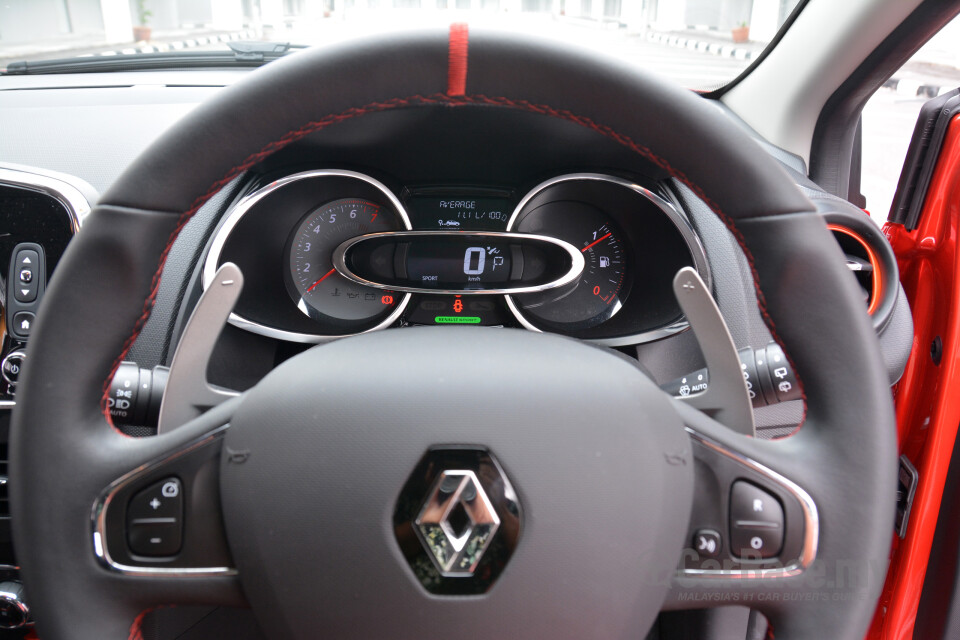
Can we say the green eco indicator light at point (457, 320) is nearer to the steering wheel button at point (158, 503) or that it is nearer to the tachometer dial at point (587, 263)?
the tachometer dial at point (587, 263)

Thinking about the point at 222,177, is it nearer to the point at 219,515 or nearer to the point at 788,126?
the point at 219,515

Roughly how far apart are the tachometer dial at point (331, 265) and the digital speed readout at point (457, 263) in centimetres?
9

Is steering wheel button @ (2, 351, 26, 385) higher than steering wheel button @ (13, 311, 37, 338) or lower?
lower

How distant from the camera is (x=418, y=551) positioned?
733 mm

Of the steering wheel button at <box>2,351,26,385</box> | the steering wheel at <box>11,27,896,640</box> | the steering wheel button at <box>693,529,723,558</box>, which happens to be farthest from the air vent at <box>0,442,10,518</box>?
the steering wheel button at <box>693,529,723,558</box>

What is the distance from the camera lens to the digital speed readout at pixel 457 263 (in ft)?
6.22

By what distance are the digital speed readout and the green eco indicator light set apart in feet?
0.29

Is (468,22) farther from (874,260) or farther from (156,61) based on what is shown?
(156,61)

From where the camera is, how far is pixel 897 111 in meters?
2.07

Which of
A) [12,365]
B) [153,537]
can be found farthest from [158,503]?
[12,365]

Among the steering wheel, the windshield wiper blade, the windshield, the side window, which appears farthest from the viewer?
the windshield wiper blade

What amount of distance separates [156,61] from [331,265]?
94cm

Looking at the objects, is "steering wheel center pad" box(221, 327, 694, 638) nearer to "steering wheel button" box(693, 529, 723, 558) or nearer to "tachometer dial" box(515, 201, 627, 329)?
"steering wheel button" box(693, 529, 723, 558)

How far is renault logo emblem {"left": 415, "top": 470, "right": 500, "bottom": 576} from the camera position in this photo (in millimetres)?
732
